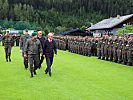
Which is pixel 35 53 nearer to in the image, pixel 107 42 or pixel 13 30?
pixel 107 42

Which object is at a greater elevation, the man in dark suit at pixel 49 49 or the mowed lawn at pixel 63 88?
the man in dark suit at pixel 49 49

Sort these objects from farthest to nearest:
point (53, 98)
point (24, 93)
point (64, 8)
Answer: point (64, 8)
point (24, 93)
point (53, 98)

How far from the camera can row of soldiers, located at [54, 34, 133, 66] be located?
50.5 ft

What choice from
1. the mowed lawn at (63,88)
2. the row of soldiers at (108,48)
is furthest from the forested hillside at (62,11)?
the mowed lawn at (63,88)

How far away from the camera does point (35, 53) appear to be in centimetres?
1063

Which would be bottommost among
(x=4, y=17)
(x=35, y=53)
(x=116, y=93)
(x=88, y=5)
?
(x=116, y=93)

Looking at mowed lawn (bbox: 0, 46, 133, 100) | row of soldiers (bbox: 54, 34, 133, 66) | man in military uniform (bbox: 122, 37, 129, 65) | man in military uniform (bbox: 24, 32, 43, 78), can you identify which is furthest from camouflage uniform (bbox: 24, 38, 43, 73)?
man in military uniform (bbox: 122, 37, 129, 65)

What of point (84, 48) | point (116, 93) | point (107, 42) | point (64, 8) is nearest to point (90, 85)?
point (116, 93)

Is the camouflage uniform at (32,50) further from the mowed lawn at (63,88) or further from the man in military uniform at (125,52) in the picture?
the man in military uniform at (125,52)

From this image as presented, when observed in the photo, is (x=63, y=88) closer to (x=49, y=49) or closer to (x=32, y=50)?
(x=32, y=50)

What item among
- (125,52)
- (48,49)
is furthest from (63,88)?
(125,52)

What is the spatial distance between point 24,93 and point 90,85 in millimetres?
2487

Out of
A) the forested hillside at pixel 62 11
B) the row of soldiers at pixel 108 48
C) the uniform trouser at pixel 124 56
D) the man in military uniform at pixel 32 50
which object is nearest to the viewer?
the man in military uniform at pixel 32 50

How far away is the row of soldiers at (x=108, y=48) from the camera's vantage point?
1541 centimetres
